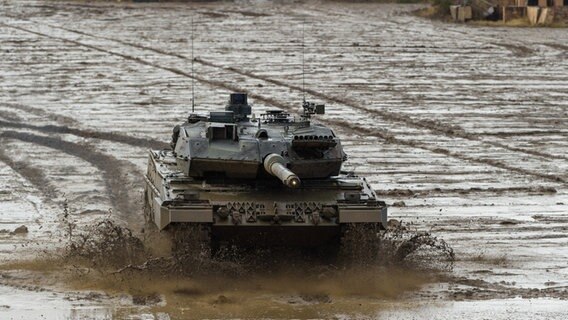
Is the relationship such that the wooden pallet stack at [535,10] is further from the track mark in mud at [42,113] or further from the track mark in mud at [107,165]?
the track mark in mud at [107,165]

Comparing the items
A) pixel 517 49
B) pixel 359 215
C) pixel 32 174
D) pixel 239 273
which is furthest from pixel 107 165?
pixel 517 49

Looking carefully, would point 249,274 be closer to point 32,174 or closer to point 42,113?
point 32,174

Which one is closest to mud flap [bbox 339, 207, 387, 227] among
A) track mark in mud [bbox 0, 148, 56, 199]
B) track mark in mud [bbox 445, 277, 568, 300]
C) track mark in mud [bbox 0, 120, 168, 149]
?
track mark in mud [bbox 445, 277, 568, 300]

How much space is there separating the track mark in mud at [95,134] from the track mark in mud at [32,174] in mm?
2136

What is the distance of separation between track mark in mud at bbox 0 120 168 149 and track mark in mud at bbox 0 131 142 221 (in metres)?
0.59

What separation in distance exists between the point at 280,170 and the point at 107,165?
25.9ft

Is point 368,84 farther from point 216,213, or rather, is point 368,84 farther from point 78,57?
point 216,213

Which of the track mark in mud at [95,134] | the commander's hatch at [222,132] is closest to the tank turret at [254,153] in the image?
the commander's hatch at [222,132]

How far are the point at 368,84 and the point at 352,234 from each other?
667 inches

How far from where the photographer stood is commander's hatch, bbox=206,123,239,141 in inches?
604

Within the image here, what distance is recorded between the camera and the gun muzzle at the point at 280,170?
1386 cm

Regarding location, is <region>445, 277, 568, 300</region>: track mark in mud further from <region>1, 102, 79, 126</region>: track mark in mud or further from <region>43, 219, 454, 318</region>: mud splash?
<region>1, 102, 79, 126</region>: track mark in mud

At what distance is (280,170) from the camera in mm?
14344

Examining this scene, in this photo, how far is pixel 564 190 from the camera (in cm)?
2009
